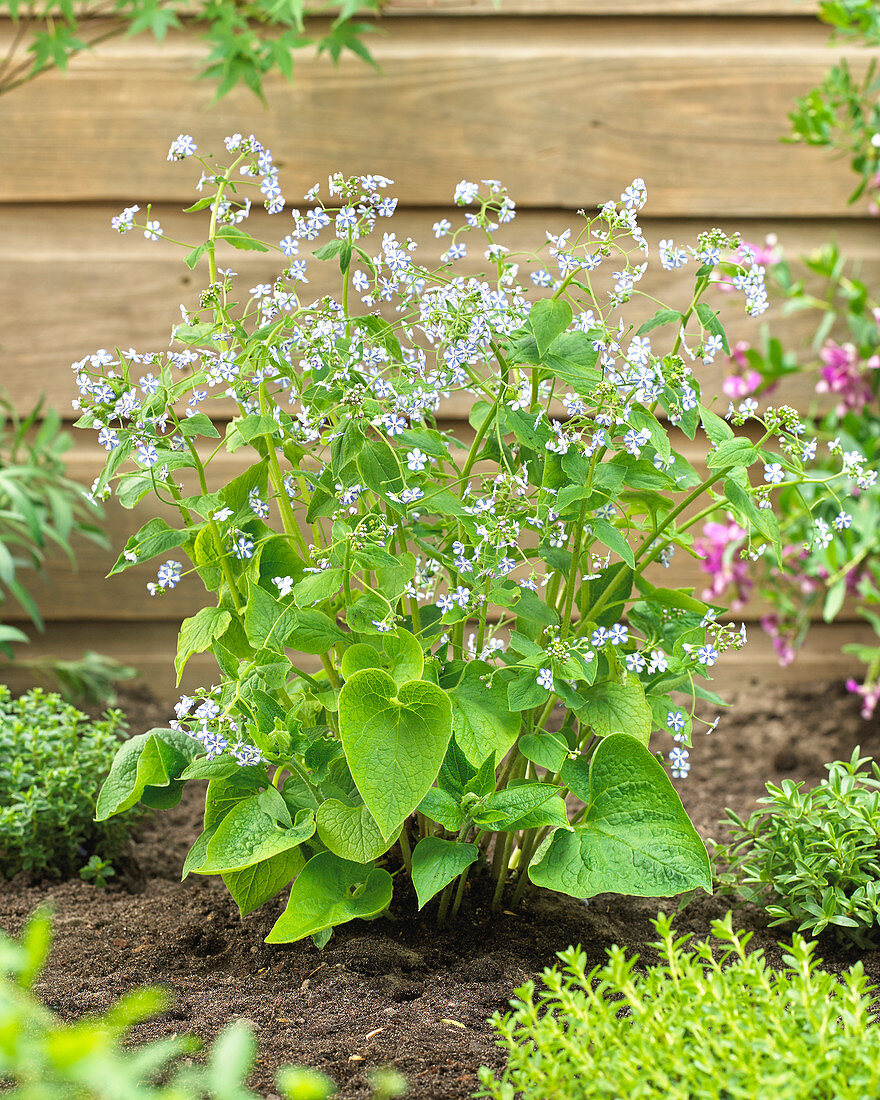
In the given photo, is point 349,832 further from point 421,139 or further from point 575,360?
point 421,139

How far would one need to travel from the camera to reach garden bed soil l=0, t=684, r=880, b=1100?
0.79 meters

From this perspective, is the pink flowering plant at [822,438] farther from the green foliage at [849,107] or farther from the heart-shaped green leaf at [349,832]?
the heart-shaped green leaf at [349,832]

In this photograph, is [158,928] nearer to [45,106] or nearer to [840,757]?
[840,757]

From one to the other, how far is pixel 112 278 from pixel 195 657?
0.78 metres

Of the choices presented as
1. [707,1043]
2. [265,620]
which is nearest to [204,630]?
[265,620]

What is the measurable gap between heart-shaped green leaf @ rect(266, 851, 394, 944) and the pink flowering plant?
3.63 feet

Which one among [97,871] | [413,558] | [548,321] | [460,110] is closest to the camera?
[548,321]

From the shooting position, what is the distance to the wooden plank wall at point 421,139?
6.09 feet

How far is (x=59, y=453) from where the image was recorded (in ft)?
5.89

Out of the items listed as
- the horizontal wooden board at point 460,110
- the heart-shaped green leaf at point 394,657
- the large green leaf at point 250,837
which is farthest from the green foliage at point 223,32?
the large green leaf at point 250,837

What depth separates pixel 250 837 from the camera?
0.90 m

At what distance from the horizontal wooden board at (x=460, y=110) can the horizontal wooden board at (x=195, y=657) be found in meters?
0.87

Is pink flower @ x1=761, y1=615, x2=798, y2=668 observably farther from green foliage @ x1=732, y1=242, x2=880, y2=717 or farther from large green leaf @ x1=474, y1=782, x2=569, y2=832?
large green leaf @ x1=474, y1=782, x2=569, y2=832

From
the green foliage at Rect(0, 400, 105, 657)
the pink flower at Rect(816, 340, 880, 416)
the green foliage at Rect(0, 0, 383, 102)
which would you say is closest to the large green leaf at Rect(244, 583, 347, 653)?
the green foliage at Rect(0, 400, 105, 657)
